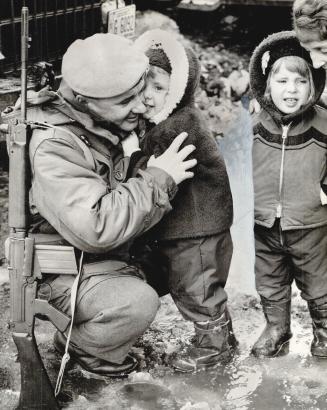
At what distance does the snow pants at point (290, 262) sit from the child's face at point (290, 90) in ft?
1.99

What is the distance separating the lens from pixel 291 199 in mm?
3832

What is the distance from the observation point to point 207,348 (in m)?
3.97

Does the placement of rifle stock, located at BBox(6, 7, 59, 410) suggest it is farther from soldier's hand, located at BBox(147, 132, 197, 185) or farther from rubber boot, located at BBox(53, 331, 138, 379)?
soldier's hand, located at BBox(147, 132, 197, 185)

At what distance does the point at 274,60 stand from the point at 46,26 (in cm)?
317

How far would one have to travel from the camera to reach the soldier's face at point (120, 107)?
352 cm

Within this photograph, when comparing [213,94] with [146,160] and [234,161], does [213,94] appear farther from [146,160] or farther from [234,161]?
[146,160]

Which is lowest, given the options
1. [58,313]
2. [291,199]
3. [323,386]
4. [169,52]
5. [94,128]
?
[323,386]

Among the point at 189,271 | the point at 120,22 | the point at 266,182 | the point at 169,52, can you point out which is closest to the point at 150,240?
the point at 189,271

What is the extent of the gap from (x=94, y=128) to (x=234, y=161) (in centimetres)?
326

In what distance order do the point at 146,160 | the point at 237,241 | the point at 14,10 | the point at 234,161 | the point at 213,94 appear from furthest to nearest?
the point at 213,94 < the point at 234,161 < the point at 14,10 < the point at 237,241 < the point at 146,160

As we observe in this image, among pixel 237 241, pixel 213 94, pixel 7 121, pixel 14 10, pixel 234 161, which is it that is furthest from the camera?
pixel 213 94

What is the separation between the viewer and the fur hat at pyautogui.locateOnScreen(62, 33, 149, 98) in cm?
344

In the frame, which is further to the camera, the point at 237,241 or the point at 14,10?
the point at 14,10

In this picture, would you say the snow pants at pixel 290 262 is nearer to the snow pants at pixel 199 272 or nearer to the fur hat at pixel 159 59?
the snow pants at pixel 199 272
